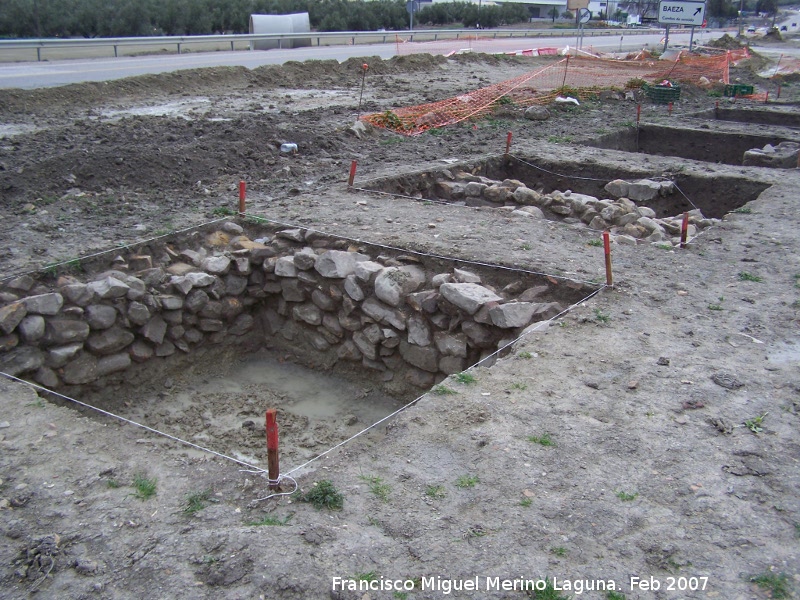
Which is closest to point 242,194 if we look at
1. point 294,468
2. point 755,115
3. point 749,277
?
point 294,468

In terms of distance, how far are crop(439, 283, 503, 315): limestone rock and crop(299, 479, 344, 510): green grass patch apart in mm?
2819

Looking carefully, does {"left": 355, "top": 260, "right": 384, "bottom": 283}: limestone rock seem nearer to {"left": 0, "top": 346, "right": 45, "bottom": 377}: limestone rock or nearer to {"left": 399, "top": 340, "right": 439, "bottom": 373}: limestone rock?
{"left": 399, "top": 340, "right": 439, "bottom": 373}: limestone rock

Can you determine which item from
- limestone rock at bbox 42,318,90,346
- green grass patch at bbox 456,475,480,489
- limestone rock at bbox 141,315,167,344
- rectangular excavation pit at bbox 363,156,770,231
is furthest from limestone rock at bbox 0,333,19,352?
rectangular excavation pit at bbox 363,156,770,231

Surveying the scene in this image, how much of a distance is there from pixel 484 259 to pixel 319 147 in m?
5.00

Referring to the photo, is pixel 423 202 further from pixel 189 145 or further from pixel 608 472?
pixel 608 472

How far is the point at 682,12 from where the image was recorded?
2791 centimetres

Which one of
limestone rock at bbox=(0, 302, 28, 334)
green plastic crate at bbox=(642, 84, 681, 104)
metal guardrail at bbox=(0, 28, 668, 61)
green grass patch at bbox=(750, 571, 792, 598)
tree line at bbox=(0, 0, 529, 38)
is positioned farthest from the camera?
tree line at bbox=(0, 0, 529, 38)

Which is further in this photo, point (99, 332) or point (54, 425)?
point (99, 332)

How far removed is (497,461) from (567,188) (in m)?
7.97

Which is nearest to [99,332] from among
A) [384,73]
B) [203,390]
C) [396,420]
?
[203,390]

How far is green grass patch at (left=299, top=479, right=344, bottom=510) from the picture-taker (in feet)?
12.6

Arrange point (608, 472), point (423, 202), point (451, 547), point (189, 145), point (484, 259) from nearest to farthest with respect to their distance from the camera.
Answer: point (451, 547) → point (608, 472) → point (484, 259) → point (423, 202) → point (189, 145)

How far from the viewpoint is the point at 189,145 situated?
10.3 meters

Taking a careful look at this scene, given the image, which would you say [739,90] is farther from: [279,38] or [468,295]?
[468,295]
